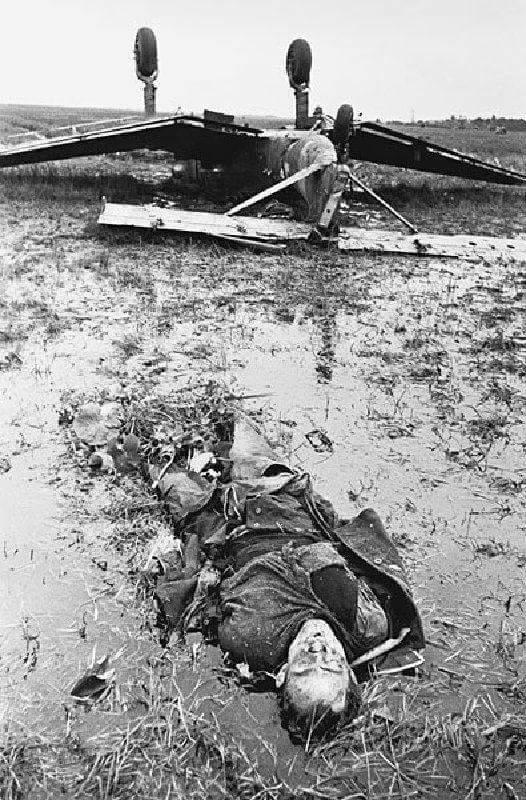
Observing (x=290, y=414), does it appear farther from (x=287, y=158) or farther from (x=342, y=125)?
(x=287, y=158)

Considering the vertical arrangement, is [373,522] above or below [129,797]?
above

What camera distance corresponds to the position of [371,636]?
10.7 feet

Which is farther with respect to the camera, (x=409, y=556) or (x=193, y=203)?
(x=193, y=203)

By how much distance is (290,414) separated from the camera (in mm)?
6016

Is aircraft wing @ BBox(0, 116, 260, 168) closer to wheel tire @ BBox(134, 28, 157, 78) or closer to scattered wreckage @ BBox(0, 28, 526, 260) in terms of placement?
scattered wreckage @ BBox(0, 28, 526, 260)

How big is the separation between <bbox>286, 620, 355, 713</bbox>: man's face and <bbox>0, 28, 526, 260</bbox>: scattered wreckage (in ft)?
31.3

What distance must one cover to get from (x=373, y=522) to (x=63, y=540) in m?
1.77

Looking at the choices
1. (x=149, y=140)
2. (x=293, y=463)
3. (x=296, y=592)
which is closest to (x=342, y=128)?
(x=149, y=140)

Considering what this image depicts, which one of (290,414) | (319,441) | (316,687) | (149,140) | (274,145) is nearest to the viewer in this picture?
(316,687)

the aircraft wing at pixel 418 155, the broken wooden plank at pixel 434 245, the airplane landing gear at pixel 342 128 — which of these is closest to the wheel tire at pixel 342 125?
the airplane landing gear at pixel 342 128

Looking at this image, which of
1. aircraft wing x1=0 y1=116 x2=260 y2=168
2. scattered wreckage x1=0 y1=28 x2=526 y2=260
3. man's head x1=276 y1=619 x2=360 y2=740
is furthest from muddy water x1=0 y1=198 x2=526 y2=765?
aircraft wing x1=0 y1=116 x2=260 y2=168

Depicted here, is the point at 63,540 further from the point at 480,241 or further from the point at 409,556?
the point at 480,241

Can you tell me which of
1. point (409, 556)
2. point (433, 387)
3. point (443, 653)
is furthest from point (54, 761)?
point (433, 387)

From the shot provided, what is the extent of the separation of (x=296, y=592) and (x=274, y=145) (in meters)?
15.3
